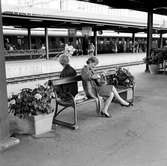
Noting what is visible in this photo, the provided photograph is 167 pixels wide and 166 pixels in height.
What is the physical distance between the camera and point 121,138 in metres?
3.39

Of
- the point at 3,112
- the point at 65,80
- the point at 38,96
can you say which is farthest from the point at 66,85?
the point at 3,112

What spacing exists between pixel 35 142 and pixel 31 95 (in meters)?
0.69

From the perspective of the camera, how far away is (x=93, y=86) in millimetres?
4305

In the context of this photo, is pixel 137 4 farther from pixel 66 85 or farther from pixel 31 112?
pixel 31 112

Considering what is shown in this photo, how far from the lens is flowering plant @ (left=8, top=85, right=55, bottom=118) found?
3477mm

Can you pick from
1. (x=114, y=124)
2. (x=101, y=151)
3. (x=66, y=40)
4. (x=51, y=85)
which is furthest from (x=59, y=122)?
(x=66, y=40)

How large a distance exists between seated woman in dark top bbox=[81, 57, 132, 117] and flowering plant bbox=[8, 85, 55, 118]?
0.82m

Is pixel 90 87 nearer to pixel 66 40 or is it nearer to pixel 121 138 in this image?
pixel 121 138

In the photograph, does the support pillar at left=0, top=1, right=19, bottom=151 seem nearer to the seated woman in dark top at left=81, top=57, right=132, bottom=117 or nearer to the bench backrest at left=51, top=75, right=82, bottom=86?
the bench backrest at left=51, top=75, right=82, bottom=86

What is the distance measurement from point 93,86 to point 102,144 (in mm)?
1340

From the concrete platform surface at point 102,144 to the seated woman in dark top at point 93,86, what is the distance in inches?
12.6

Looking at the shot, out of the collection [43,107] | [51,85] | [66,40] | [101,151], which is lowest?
[101,151]

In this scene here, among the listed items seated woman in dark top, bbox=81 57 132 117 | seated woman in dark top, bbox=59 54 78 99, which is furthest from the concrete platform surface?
seated woman in dark top, bbox=59 54 78 99

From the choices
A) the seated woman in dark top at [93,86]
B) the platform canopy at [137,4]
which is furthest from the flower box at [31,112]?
the platform canopy at [137,4]
